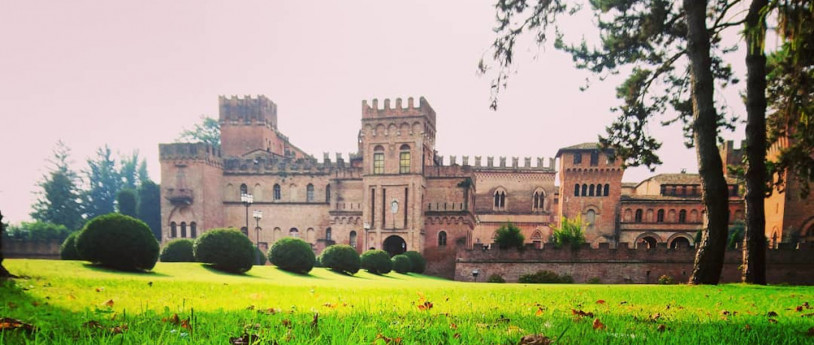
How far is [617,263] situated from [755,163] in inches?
753

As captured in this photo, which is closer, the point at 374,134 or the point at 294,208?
the point at 374,134

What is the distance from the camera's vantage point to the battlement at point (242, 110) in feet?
165

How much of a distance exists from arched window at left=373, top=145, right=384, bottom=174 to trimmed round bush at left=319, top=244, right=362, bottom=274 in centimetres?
1555

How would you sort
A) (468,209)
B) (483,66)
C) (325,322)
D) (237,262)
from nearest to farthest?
1. (325,322)
2. (483,66)
3. (237,262)
4. (468,209)

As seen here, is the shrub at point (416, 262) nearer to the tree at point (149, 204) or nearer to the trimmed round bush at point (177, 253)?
the trimmed round bush at point (177, 253)

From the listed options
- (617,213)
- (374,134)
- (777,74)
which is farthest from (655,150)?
(617,213)

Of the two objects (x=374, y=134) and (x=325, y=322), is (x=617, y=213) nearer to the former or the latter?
(x=374, y=134)

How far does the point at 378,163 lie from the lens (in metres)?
38.7

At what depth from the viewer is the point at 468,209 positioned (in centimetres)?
3850

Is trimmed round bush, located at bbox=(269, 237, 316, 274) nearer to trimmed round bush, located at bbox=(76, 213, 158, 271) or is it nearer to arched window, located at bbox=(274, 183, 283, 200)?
trimmed round bush, located at bbox=(76, 213, 158, 271)

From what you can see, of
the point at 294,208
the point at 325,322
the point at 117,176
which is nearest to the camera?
the point at 325,322

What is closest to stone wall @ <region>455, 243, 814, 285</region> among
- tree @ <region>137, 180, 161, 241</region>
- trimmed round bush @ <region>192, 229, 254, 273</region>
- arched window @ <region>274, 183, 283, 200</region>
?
trimmed round bush @ <region>192, 229, 254, 273</region>

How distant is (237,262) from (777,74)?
70.2ft

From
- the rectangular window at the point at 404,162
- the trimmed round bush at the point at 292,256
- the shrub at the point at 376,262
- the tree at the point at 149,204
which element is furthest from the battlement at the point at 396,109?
the tree at the point at 149,204
